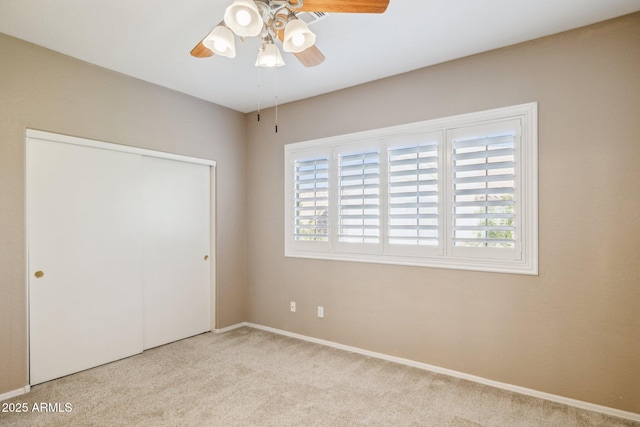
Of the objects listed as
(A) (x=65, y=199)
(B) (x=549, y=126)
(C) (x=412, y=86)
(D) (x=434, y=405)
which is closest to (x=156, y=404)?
(A) (x=65, y=199)

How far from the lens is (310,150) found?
3.85m

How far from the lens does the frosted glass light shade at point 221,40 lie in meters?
1.83

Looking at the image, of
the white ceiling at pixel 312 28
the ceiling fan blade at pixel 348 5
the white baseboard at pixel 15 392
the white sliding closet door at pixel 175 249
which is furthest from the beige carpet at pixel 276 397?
the white ceiling at pixel 312 28

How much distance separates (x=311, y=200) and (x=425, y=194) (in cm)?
129

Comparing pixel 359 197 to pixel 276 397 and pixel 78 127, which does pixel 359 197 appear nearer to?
pixel 276 397

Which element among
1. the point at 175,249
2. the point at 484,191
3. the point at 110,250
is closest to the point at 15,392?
the point at 110,250

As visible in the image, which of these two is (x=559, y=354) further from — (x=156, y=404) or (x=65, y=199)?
(x=65, y=199)

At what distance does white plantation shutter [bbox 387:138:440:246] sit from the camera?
9.95ft

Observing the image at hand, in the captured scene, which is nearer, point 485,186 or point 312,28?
point 312,28

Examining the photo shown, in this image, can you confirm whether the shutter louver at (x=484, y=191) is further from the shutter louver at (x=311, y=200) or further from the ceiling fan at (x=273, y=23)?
the ceiling fan at (x=273, y=23)

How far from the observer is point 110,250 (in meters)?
3.19

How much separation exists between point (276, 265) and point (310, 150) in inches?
55.3

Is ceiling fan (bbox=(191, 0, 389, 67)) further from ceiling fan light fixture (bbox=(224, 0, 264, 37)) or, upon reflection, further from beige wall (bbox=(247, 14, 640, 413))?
beige wall (bbox=(247, 14, 640, 413))

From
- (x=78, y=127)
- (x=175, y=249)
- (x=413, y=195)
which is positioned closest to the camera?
(x=78, y=127)
